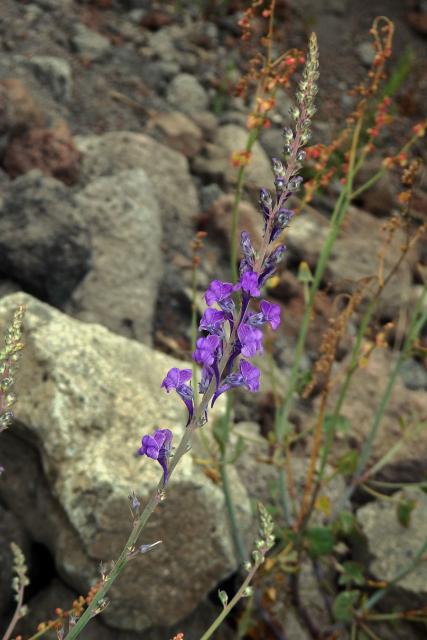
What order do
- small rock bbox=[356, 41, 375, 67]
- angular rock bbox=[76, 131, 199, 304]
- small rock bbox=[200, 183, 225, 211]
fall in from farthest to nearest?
small rock bbox=[356, 41, 375, 67]
small rock bbox=[200, 183, 225, 211]
angular rock bbox=[76, 131, 199, 304]

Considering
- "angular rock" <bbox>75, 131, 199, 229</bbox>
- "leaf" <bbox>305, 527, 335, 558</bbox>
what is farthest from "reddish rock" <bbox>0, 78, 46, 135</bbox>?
"leaf" <bbox>305, 527, 335, 558</bbox>

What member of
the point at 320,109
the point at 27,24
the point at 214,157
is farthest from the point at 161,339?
the point at 320,109

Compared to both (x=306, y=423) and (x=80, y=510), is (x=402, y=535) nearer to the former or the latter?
(x=306, y=423)

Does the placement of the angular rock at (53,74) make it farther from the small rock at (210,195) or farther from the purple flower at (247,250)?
the purple flower at (247,250)

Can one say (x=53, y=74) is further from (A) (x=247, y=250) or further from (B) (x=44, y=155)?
(A) (x=247, y=250)

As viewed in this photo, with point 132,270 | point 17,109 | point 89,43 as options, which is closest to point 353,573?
point 132,270

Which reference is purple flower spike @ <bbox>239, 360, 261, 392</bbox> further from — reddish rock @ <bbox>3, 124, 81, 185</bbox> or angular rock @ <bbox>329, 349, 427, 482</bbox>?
reddish rock @ <bbox>3, 124, 81, 185</bbox>

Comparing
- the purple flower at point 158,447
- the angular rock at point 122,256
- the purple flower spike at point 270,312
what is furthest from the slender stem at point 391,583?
the purple flower spike at point 270,312
